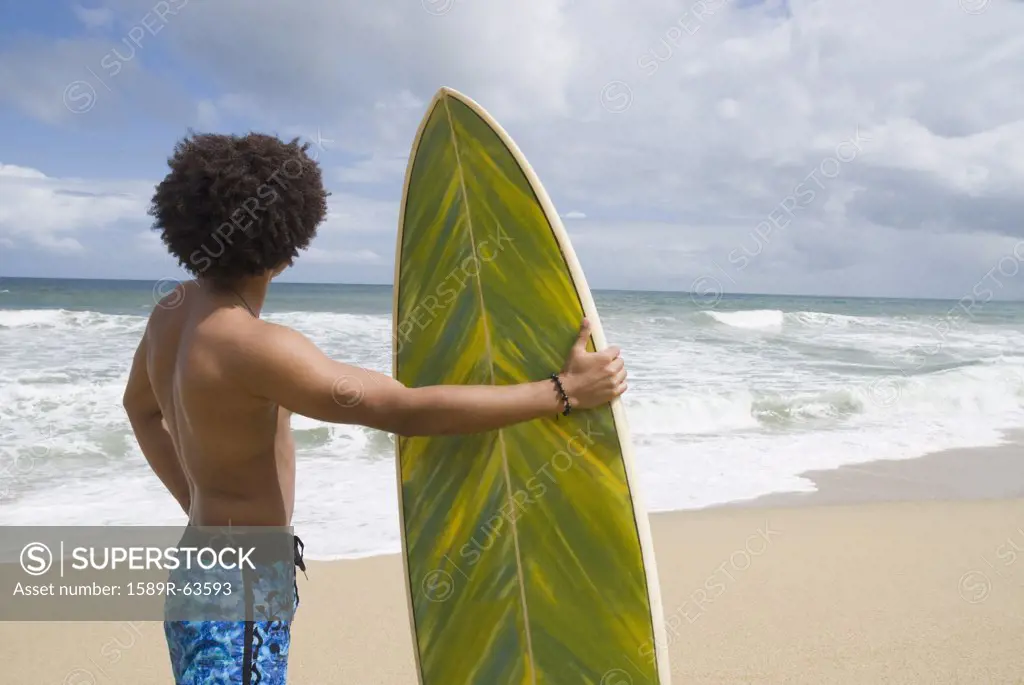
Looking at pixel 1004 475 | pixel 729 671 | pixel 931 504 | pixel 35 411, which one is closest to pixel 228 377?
pixel 729 671

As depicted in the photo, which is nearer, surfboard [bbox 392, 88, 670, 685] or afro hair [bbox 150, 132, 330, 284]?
afro hair [bbox 150, 132, 330, 284]

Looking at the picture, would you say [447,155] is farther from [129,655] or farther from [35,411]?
[35,411]

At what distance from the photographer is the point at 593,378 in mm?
1771

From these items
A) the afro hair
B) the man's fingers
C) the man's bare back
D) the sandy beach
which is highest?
the afro hair

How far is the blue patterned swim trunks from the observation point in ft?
4.90

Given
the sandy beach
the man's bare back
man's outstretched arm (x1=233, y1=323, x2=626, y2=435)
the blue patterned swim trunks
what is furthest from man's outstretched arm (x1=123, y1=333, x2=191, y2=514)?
the sandy beach

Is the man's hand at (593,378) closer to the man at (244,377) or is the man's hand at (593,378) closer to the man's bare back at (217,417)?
the man at (244,377)

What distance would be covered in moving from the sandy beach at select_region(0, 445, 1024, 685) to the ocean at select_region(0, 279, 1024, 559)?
756 mm

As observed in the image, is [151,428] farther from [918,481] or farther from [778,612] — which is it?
[918,481]

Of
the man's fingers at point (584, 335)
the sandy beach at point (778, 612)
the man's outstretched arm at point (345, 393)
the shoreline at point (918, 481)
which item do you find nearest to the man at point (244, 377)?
the man's outstretched arm at point (345, 393)

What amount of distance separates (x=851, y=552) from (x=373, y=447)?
3918mm

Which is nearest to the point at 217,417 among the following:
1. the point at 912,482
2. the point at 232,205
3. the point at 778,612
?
the point at 232,205

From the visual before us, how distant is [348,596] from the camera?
3.96 m

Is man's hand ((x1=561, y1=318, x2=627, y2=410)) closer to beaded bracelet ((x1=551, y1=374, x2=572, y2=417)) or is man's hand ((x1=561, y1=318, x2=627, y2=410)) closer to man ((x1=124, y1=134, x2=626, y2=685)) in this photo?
beaded bracelet ((x1=551, y1=374, x2=572, y2=417))
